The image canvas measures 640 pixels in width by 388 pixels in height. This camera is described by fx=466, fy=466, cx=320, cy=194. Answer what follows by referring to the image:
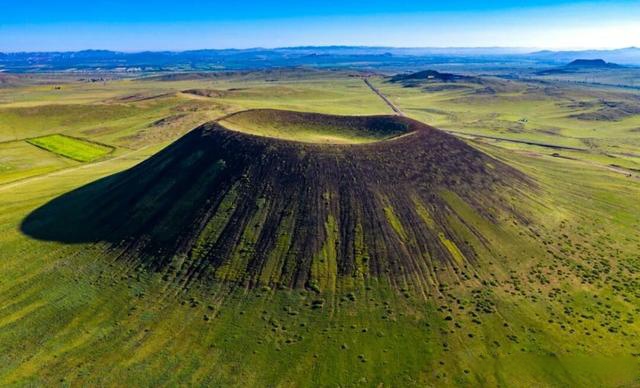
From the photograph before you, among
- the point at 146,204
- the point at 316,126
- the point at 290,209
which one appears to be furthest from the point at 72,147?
the point at 290,209

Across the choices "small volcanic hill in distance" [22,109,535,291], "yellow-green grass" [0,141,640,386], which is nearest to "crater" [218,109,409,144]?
"small volcanic hill in distance" [22,109,535,291]

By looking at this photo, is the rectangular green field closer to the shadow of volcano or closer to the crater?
the shadow of volcano

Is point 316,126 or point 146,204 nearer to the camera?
point 146,204

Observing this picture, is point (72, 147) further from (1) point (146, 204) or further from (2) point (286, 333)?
(2) point (286, 333)

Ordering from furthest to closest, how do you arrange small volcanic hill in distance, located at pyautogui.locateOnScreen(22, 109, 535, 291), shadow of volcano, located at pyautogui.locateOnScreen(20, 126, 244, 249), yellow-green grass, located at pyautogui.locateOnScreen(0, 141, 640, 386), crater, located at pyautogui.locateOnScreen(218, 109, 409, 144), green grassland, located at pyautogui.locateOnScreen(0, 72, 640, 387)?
crater, located at pyautogui.locateOnScreen(218, 109, 409, 144) → shadow of volcano, located at pyautogui.locateOnScreen(20, 126, 244, 249) → small volcanic hill in distance, located at pyautogui.locateOnScreen(22, 109, 535, 291) → green grassland, located at pyautogui.locateOnScreen(0, 72, 640, 387) → yellow-green grass, located at pyautogui.locateOnScreen(0, 141, 640, 386)

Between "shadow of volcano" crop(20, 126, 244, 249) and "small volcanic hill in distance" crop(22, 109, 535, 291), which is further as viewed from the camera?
"shadow of volcano" crop(20, 126, 244, 249)

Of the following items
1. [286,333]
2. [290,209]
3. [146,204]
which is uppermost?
[290,209]

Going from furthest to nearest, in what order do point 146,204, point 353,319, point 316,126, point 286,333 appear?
point 316,126 < point 146,204 < point 353,319 < point 286,333
